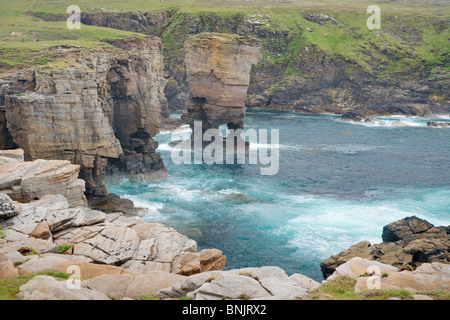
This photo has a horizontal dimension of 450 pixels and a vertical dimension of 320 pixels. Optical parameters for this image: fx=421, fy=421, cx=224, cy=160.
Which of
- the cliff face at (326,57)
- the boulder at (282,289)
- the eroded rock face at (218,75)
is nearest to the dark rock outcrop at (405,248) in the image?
the boulder at (282,289)

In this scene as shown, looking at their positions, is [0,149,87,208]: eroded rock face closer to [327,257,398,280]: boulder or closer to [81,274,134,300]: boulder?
[81,274,134,300]: boulder

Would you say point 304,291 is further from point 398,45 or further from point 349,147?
point 398,45

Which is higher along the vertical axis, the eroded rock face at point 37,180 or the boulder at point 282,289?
the eroded rock face at point 37,180

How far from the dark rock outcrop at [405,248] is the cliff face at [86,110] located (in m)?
25.3

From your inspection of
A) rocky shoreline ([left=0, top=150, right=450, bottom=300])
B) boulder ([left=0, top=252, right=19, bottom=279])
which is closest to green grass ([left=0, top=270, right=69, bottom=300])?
rocky shoreline ([left=0, top=150, right=450, bottom=300])

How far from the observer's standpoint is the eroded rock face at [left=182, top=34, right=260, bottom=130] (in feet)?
228

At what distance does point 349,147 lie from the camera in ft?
258

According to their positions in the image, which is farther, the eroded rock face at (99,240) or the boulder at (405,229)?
the boulder at (405,229)

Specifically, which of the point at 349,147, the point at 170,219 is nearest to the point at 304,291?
the point at 170,219

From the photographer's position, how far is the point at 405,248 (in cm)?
2811

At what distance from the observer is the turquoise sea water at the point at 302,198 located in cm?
3731

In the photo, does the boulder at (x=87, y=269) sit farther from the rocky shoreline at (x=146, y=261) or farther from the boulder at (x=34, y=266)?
the boulder at (x=34, y=266)

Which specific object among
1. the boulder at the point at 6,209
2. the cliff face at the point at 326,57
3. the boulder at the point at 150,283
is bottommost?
the boulder at the point at 150,283

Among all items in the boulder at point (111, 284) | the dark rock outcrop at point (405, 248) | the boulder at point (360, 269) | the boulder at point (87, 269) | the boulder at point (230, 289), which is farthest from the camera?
the dark rock outcrop at point (405, 248)
